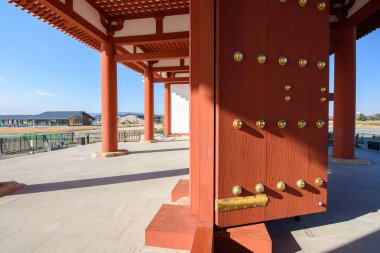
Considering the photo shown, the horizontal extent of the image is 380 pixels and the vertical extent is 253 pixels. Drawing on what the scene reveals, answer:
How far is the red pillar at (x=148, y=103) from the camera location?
12562 millimetres

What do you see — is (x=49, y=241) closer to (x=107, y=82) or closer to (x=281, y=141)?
(x=281, y=141)

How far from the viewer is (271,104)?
202 cm

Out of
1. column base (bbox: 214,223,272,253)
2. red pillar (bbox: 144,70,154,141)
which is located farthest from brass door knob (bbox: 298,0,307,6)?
red pillar (bbox: 144,70,154,141)

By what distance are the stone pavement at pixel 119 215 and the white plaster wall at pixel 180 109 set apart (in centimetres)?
1481

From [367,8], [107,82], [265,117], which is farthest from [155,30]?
[265,117]

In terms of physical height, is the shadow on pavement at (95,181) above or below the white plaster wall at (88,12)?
below

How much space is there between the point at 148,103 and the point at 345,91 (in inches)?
385

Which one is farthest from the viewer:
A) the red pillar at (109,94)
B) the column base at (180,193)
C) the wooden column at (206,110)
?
the red pillar at (109,94)

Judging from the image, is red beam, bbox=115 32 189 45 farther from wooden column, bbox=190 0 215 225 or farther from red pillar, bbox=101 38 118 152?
wooden column, bbox=190 0 215 225

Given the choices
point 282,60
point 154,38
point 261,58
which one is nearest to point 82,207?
point 261,58

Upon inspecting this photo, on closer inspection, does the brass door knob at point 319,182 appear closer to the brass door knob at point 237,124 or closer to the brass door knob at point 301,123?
the brass door knob at point 301,123

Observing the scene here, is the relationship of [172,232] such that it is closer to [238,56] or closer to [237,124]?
[237,124]

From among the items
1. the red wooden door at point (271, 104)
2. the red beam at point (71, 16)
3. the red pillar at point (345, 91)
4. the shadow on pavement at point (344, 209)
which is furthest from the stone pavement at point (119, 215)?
the red beam at point (71, 16)

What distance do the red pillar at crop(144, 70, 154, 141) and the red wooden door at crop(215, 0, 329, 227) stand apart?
436 inches
